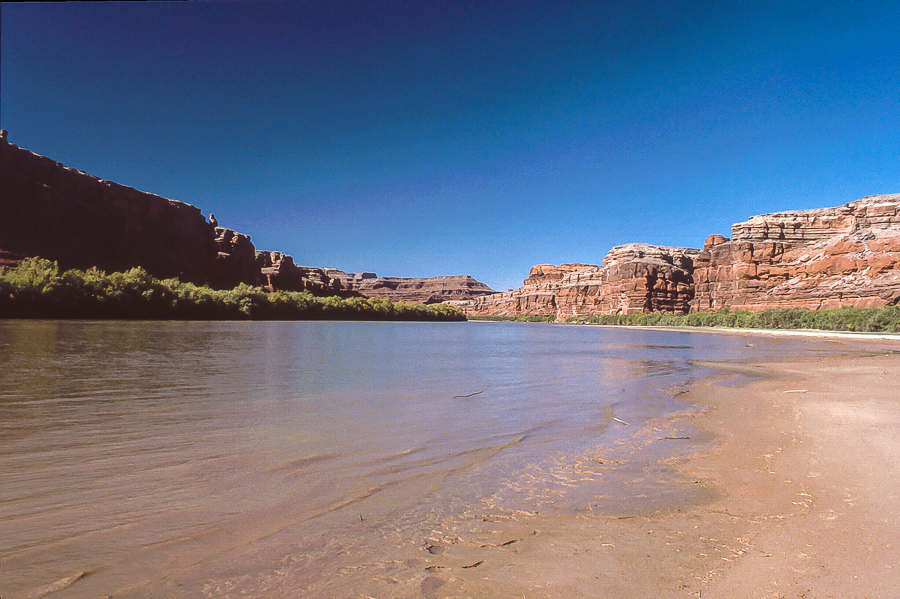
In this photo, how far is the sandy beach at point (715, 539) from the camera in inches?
106

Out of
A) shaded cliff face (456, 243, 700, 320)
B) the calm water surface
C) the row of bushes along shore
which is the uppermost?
shaded cliff face (456, 243, 700, 320)

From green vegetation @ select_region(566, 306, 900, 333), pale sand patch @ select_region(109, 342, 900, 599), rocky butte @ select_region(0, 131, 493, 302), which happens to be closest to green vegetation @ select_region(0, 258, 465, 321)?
rocky butte @ select_region(0, 131, 493, 302)

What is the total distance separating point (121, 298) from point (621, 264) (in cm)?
12097

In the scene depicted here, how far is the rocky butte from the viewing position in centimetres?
6919

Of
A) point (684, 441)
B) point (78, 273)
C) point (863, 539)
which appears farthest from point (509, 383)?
point (78, 273)

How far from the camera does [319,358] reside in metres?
Result: 17.2

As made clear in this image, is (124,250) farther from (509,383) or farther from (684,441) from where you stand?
(684,441)

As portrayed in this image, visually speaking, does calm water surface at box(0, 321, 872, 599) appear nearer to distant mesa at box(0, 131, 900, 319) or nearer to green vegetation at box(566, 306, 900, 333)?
green vegetation at box(566, 306, 900, 333)

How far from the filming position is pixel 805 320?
58719 mm

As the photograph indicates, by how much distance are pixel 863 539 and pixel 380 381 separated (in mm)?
9802

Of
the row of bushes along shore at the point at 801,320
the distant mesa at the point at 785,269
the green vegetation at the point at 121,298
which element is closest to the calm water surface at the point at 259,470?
the green vegetation at the point at 121,298

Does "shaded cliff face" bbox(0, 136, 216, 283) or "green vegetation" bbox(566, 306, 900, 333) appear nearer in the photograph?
"green vegetation" bbox(566, 306, 900, 333)

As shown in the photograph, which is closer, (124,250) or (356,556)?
(356,556)

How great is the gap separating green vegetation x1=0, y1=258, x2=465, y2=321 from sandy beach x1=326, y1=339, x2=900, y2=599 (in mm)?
51636
